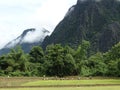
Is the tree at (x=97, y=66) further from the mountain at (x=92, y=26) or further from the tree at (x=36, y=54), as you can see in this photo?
the mountain at (x=92, y=26)

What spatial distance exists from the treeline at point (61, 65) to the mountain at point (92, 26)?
57023mm

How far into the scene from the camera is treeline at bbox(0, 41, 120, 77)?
174 ft

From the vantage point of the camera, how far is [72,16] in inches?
5728

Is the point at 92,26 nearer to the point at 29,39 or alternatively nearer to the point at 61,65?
the point at 29,39

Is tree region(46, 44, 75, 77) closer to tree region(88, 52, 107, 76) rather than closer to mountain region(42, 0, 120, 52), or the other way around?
tree region(88, 52, 107, 76)

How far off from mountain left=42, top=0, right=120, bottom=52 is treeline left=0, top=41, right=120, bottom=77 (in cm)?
5702

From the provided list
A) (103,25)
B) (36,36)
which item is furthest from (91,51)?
(36,36)

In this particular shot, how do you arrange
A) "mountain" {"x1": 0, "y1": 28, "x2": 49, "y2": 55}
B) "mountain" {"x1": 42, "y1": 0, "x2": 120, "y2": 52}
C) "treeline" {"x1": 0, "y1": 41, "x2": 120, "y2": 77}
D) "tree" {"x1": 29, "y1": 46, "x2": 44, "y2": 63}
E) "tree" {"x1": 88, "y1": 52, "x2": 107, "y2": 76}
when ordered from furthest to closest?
"mountain" {"x1": 0, "y1": 28, "x2": 49, "y2": 55}, "mountain" {"x1": 42, "y1": 0, "x2": 120, "y2": 52}, "tree" {"x1": 29, "y1": 46, "x2": 44, "y2": 63}, "tree" {"x1": 88, "y1": 52, "x2": 107, "y2": 76}, "treeline" {"x1": 0, "y1": 41, "x2": 120, "y2": 77}

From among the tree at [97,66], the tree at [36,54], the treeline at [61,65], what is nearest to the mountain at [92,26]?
the tree at [36,54]

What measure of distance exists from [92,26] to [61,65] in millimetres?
81694

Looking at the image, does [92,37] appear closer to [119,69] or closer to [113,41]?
[113,41]

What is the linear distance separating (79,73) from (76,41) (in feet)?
219

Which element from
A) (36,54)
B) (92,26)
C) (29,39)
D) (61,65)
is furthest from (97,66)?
(29,39)

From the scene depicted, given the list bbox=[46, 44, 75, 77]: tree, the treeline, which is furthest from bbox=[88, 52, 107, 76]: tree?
bbox=[46, 44, 75, 77]: tree
